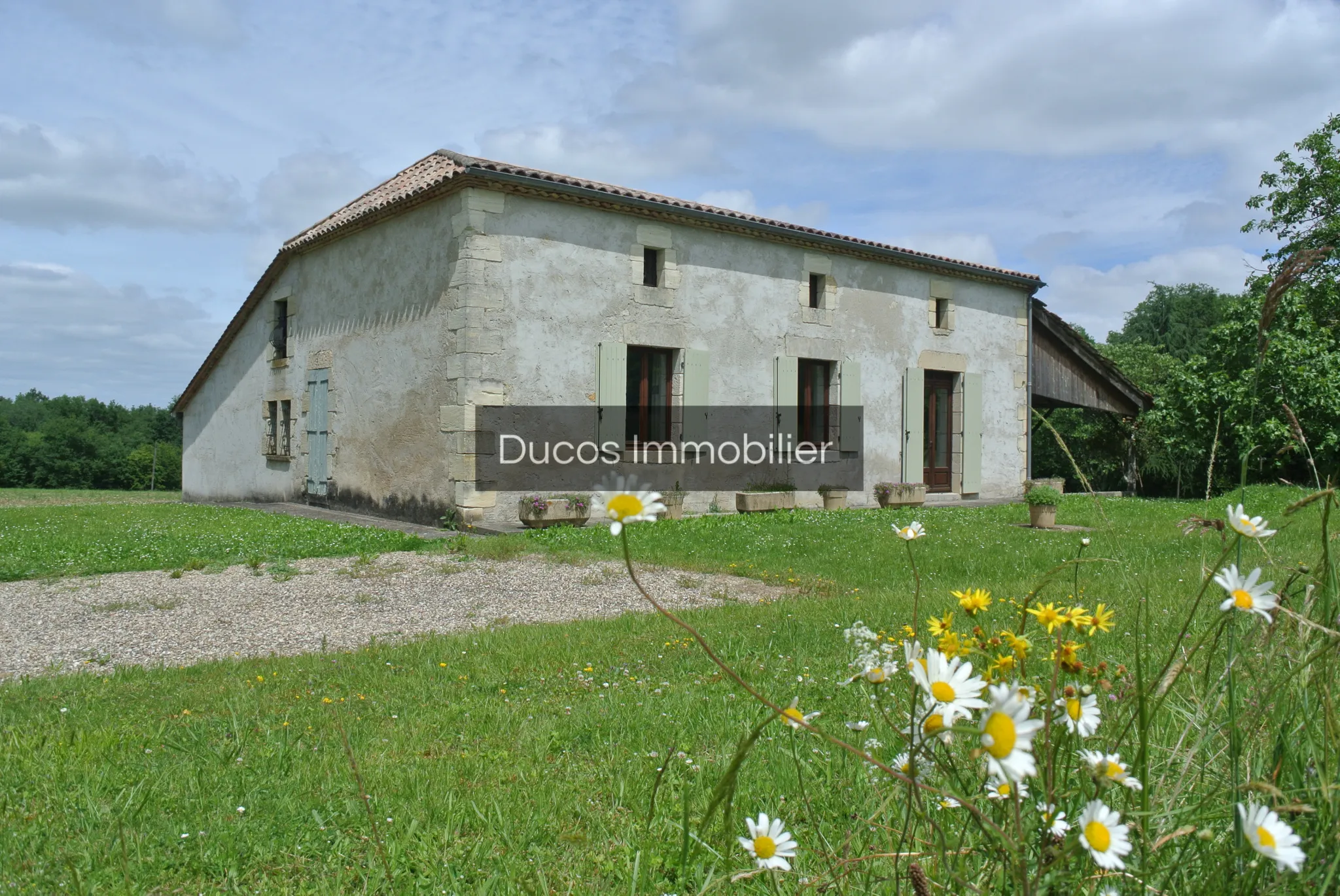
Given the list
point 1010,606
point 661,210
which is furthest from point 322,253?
point 1010,606

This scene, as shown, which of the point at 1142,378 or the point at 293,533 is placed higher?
the point at 1142,378

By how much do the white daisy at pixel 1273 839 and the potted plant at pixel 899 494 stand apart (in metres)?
13.5

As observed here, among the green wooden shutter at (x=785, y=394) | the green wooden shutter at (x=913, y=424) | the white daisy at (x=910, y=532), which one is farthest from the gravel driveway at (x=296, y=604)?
the green wooden shutter at (x=913, y=424)

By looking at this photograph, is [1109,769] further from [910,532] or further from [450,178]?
[450,178]

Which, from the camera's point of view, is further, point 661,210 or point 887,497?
point 887,497

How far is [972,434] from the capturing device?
1595cm

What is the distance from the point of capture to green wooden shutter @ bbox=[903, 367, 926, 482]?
49.3ft

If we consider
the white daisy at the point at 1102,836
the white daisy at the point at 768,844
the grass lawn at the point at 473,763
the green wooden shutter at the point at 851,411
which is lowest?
the grass lawn at the point at 473,763

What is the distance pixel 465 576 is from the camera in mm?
7449

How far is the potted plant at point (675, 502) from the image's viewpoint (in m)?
11.8

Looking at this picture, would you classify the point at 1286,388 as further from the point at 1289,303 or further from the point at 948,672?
the point at 948,672

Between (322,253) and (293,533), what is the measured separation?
19.4 ft

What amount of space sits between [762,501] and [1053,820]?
1165 centimetres

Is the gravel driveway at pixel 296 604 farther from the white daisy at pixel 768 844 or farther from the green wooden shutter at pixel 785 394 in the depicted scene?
the green wooden shutter at pixel 785 394
